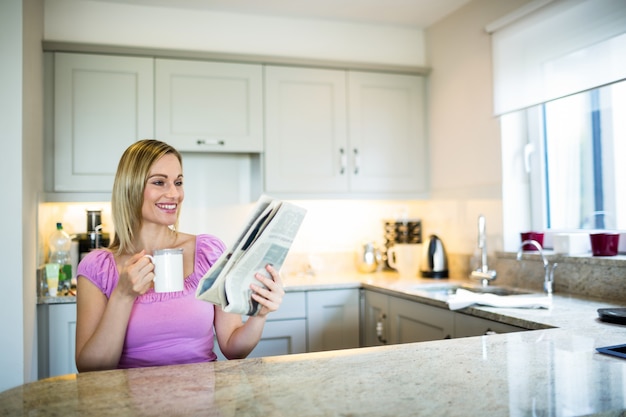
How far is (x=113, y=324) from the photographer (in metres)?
1.39

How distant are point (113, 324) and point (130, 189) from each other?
391 millimetres

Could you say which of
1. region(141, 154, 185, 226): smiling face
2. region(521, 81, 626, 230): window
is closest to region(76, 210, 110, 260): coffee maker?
region(141, 154, 185, 226): smiling face

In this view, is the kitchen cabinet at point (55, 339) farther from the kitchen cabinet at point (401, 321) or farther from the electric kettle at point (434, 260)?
the electric kettle at point (434, 260)

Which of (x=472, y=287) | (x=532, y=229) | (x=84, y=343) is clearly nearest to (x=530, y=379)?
(x=84, y=343)

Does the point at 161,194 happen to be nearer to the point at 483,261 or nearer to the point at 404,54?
the point at 483,261

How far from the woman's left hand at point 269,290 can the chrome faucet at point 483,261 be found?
5.63 feet

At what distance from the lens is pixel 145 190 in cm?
157

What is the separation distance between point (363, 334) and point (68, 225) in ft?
5.86

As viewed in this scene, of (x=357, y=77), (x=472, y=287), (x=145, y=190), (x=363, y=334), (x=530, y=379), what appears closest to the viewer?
(x=530, y=379)

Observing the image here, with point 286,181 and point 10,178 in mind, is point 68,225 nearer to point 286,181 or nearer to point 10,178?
point 10,178

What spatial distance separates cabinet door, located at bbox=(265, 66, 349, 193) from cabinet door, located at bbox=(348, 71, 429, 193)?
0.08m

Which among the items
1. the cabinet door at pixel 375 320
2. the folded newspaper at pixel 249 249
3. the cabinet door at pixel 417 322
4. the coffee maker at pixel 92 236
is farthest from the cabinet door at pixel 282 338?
the folded newspaper at pixel 249 249

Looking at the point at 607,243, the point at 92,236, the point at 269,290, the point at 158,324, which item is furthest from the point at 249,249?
the point at 92,236

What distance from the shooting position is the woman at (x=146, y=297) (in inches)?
54.7
